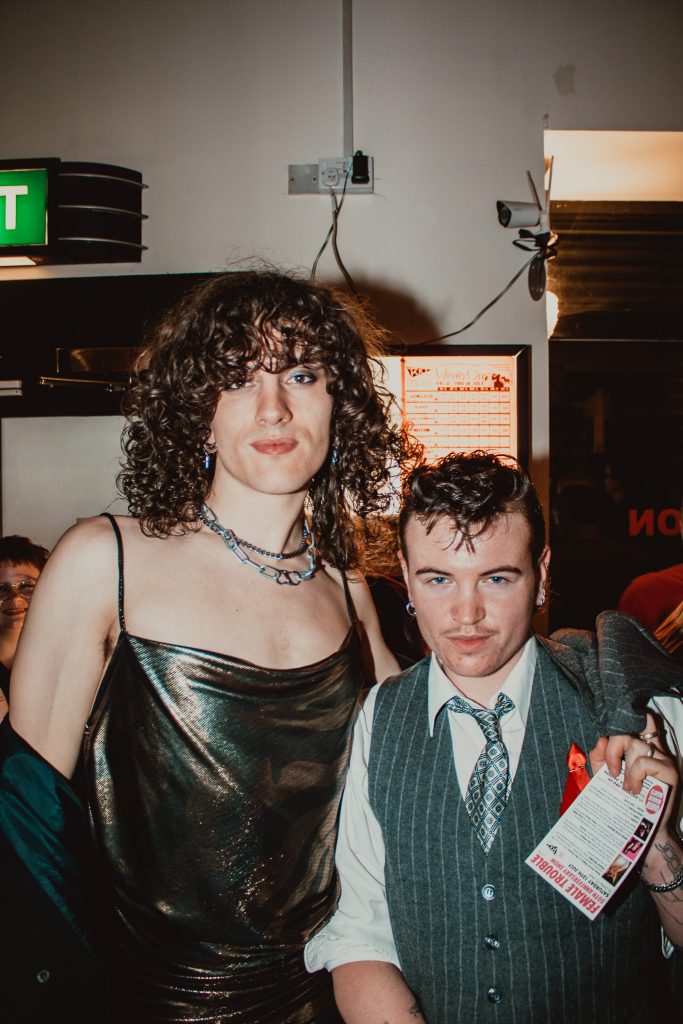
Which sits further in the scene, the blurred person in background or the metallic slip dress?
the blurred person in background

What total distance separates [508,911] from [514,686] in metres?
0.40

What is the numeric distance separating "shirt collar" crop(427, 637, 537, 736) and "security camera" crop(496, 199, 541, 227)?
2.25m

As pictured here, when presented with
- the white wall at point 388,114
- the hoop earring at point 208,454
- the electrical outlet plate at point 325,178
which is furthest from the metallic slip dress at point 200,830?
the electrical outlet plate at point 325,178

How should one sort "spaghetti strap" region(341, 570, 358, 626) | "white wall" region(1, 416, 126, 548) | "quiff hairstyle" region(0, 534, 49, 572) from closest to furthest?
"spaghetti strap" region(341, 570, 358, 626) → "quiff hairstyle" region(0, 534, 49, 572) → "white wall" region(1, 416, 126, 548)

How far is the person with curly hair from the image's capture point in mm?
→ 1270

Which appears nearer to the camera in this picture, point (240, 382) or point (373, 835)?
point (373, 835)

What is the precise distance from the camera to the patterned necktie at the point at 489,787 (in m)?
1.21

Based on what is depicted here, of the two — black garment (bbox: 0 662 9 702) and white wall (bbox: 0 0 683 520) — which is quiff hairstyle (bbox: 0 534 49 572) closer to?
black garment (bbox: 0 662 9 702)

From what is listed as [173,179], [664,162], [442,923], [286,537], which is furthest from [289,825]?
[664,162]

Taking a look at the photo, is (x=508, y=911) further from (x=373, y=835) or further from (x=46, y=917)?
(x=46, y=917)

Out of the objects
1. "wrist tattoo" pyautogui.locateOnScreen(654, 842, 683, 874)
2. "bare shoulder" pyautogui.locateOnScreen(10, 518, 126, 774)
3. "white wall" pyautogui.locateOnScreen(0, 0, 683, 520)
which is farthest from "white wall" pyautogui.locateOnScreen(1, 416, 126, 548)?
"wrist tattoo" pyautogui.locateOnScreen(654, 842, 683, 874)

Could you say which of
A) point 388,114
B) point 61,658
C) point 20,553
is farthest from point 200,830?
point 388,114

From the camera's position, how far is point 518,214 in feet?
9.63

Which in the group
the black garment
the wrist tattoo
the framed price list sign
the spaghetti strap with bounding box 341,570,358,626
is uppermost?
the framed price list sign
